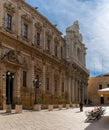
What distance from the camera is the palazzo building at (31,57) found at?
29.4 m

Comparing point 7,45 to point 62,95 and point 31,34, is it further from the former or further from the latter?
point 62,95

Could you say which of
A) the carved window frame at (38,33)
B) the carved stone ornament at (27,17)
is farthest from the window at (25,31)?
the carved window frame at (38,33)

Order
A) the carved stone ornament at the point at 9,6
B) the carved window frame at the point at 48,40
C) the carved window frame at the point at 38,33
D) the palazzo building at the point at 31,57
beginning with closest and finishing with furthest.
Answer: the palazzo building at the point at 31,57
the carved stone ornament at the point at 9,6
the carved window frame at the point at 38,33
the carved window frame at the point at 48,40

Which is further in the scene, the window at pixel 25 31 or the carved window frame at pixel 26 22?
the window at pixel 25 31

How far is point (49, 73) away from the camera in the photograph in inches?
1645

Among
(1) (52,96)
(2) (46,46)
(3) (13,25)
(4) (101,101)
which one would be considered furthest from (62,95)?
(4) (101,101)

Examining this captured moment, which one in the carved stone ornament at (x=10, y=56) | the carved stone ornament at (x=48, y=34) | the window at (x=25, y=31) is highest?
the carved stone ornament at (x=48, y=34)

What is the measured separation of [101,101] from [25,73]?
4554cm

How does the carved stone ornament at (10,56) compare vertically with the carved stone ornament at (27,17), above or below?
below

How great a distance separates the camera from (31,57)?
34.9 meters

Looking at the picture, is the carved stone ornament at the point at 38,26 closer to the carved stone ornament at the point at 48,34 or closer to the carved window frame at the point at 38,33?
the carved window frame at the point at 38,33

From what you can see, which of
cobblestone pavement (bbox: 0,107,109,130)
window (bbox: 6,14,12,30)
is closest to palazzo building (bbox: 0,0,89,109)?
window (bbox: 6,14,12,30)

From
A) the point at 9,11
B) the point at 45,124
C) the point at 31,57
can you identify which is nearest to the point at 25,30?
the point at 31,57

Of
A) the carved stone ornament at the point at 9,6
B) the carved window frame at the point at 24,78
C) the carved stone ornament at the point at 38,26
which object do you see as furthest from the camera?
the carved stone ornament at the point at 38,26
